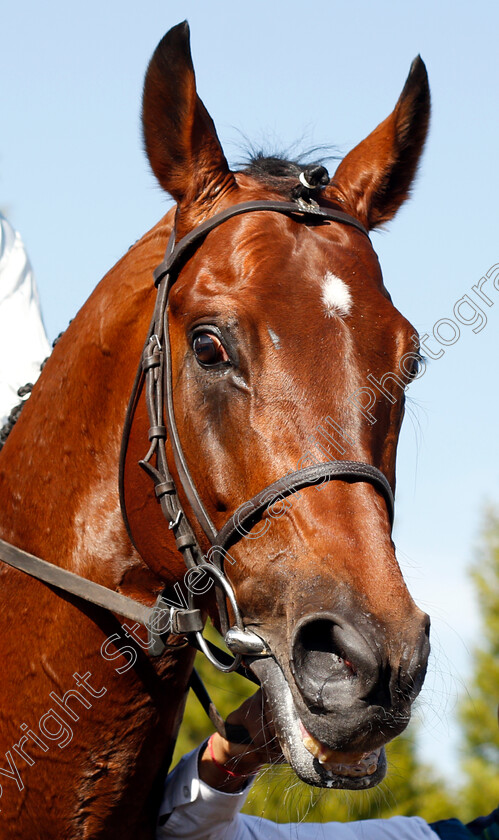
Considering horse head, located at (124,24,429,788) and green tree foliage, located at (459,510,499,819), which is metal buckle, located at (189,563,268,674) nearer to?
horse head, located at (124,24,429,788)

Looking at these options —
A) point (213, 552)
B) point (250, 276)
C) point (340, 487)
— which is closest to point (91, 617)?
point (213, 552)

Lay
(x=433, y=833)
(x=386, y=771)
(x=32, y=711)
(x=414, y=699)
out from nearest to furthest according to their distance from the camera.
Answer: (x=414, y=699) < (x=386, y=771) < (x=32, y=711) < (x=433, y=833)

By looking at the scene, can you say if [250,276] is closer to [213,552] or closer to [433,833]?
[213,552]

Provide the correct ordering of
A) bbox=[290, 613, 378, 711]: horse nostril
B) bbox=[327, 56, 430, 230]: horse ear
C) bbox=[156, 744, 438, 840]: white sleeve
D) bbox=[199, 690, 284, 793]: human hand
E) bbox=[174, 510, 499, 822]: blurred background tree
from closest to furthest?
bbox=[290, 613, 378, 711]: horse nostril → bbox=[199, 690, 284, 793]: human hand → bbox=[156, 744, 438, 840]: white sleeve → bbox=[327, 56, 430, 230]: horse ear → bbox=[174, 510, 499, 822]: blurred background tree

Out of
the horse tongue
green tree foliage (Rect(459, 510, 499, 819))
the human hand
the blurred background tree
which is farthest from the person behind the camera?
green tree foliage (Rect(459, 510, 499, 819))

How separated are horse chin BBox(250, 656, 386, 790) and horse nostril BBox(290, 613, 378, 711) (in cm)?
12

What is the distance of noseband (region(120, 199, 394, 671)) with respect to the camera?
8.47 ft

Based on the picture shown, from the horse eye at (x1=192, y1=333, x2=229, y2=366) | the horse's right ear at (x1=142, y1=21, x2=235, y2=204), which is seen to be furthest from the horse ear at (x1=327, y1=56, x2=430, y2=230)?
the horse eye at (x1=192, y1=333, x2=229, y2=366)

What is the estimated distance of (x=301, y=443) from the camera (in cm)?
260

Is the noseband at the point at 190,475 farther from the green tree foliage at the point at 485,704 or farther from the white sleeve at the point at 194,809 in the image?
the green tree foliage at the point at 485,704

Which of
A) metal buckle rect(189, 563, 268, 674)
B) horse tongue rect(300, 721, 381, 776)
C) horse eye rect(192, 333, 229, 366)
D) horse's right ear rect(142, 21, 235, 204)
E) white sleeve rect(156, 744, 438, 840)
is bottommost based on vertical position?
white sleeve rect(156, 744, 438, 840)

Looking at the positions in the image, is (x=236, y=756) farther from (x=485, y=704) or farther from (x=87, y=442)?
(x=485, y=704)

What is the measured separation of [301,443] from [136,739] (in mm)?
1320

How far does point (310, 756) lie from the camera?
7.91ft
